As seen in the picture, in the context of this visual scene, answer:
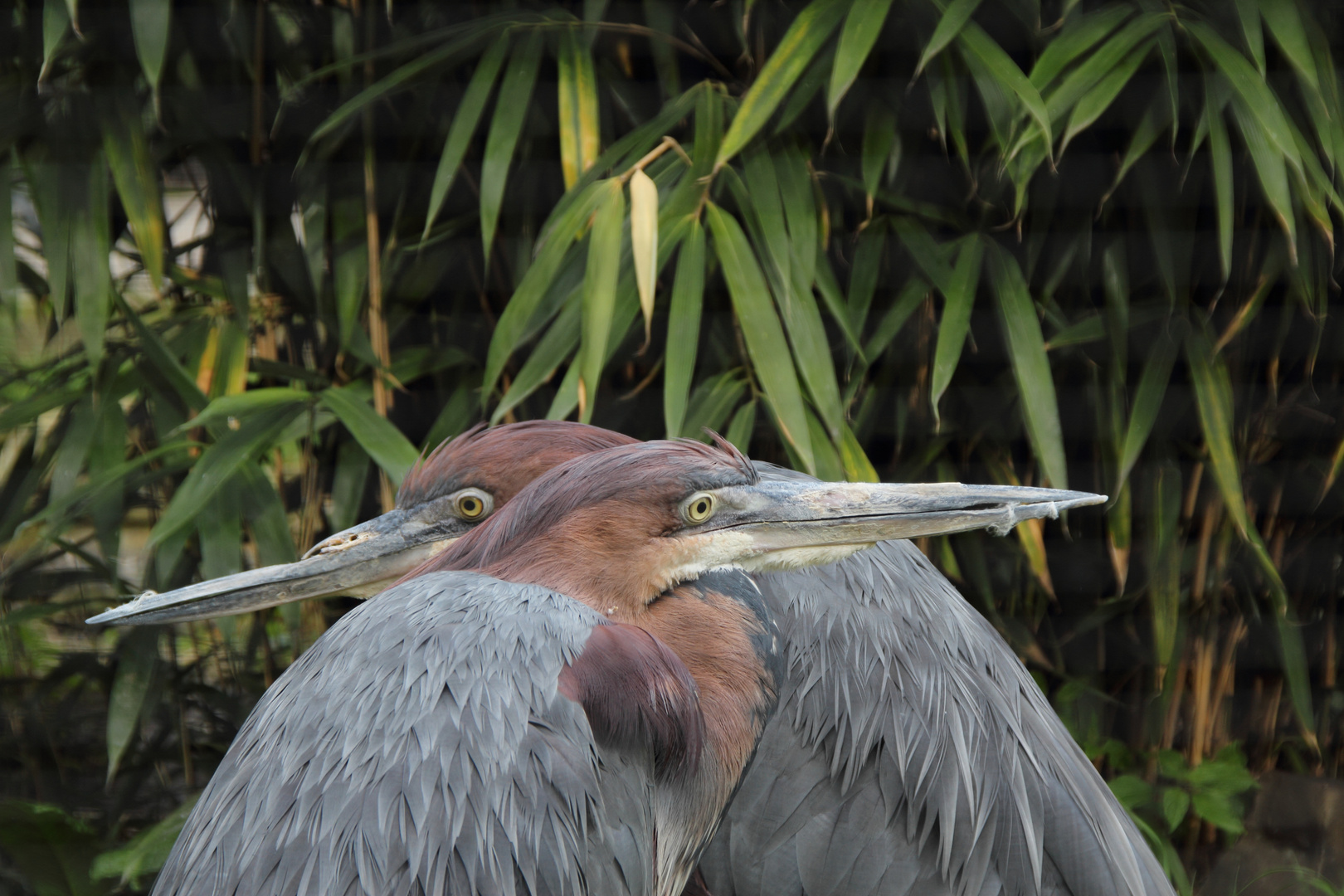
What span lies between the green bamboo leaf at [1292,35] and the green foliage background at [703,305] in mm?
10

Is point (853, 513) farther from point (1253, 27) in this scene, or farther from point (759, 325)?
point (1253, 27)

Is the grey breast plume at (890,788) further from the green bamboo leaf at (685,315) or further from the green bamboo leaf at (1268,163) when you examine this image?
the green bamboo leaf at (1268,163)

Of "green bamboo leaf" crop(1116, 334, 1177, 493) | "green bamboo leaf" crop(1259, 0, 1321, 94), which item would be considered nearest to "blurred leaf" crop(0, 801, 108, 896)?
"green bamboo leaf" crop(1116, 334, 1177, 493)

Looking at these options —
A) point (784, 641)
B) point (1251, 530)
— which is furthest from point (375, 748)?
point (1251, 530)

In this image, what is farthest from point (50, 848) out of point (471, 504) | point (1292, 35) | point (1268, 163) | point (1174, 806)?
point (1292, 35)

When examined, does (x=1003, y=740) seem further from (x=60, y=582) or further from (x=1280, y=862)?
(x=60, y=582)

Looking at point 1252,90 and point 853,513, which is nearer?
point 853,513

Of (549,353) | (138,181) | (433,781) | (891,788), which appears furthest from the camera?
(138,181)

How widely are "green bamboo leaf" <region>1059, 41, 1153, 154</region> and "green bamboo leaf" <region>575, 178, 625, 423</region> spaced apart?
522mm

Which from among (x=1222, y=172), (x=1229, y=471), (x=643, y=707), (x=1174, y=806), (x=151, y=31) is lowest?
(x=1174, y=806)

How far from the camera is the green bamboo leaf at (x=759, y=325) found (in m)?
1.29

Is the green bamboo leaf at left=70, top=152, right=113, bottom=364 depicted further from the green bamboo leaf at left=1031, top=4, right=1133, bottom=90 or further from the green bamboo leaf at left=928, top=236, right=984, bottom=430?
the green bamboo leaf at left=1031, top=4, right=1133, bottom=90

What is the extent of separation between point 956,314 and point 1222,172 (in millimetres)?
351

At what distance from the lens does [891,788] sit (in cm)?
93
